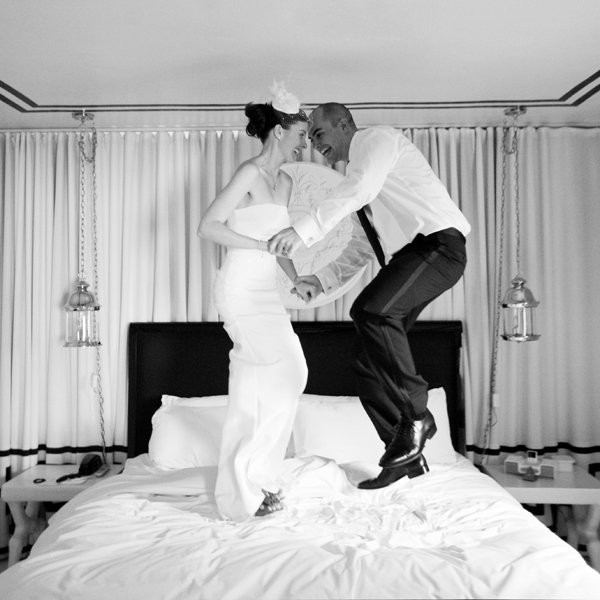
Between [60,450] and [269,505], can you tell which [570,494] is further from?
[60,450]

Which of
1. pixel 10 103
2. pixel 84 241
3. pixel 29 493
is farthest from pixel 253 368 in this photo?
pixel 10 103

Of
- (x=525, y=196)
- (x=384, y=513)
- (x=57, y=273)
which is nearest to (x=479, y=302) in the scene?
(x=525, y=196)

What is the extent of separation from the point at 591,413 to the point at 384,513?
2.04m

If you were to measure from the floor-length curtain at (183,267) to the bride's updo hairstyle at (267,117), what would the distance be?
1.41 metres

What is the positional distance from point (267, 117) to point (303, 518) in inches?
68.1

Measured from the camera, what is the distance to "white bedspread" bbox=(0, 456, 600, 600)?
2.21 meters

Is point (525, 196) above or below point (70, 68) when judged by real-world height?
below

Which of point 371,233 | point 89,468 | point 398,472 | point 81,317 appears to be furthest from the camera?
point 81,317

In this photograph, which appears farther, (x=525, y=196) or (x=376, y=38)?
(x=525, y=196)

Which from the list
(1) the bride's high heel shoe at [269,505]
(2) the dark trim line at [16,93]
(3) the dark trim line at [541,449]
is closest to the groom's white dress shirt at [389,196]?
(1) the bride's high heel shoe at [269,505]

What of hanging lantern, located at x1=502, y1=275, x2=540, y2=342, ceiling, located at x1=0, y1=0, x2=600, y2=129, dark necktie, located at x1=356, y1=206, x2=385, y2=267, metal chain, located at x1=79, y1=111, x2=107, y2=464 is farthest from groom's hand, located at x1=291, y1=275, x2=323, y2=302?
metal chain, located at x1=79, y1=111, x2=107, y2=464

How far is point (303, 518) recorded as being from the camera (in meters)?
2.96

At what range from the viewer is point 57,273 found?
436 cm

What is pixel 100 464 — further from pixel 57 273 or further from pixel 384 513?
pixel 384 513
